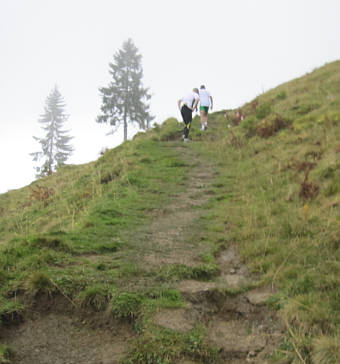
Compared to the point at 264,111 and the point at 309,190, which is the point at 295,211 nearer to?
the point at 309,190

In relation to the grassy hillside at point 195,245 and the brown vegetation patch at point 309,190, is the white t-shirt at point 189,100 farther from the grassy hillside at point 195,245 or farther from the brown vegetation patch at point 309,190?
the brown vegetation patch at point 309,190

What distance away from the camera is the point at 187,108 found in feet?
46.7

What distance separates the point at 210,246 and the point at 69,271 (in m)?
2.11

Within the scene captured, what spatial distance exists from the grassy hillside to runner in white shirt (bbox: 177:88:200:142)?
12.7 feet

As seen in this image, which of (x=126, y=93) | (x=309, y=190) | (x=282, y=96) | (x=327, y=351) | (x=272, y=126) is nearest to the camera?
(x=327, y=351)

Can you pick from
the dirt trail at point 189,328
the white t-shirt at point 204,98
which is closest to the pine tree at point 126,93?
the white t-shirt at point 204,98

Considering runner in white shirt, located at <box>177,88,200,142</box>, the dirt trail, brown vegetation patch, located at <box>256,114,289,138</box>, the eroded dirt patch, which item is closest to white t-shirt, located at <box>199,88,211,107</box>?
runner in white shirt, located at <box>177,88,200,142</box>

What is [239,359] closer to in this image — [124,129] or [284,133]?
[284,133]

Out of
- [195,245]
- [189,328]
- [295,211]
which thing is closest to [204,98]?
[295,211]

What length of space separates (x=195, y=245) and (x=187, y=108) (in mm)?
9719

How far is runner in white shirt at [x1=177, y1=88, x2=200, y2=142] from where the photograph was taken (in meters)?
14.2

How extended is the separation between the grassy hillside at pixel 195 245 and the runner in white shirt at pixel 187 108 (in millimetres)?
3865

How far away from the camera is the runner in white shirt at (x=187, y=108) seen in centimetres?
1419

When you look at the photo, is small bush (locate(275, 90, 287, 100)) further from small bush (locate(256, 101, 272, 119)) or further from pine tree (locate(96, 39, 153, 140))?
pine tree (locate(96, 39, 153, 140))
